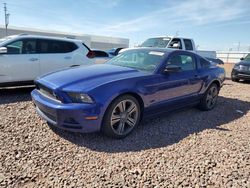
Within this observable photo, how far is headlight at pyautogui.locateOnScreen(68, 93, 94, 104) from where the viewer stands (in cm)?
321

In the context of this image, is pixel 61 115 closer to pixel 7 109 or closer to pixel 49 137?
Result: pixel 49 137

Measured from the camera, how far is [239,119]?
5.06 m

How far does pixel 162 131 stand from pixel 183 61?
5.72 ft

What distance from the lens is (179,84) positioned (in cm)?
452

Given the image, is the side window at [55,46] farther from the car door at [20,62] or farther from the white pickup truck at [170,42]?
the white pickup truck at [170,42]

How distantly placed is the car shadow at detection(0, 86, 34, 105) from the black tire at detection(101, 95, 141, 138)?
10.1 feet

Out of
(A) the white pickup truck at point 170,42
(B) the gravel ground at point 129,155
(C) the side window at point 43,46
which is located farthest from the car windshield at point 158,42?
(B) the gravel ground at point 129,155

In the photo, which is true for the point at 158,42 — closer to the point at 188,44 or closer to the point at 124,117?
the point at 188,44

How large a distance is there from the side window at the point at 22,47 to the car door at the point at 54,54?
0.19m

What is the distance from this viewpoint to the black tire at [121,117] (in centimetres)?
342

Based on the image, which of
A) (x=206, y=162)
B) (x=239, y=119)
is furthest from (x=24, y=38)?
(x=239, y=119)

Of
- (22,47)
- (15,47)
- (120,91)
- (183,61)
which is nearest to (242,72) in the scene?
(183,61)

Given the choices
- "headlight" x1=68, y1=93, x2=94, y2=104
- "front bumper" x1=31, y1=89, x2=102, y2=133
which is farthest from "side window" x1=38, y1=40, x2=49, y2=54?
"headlight" x1=68, y1=93, x2=94, y2=104

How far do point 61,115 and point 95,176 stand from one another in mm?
1044
